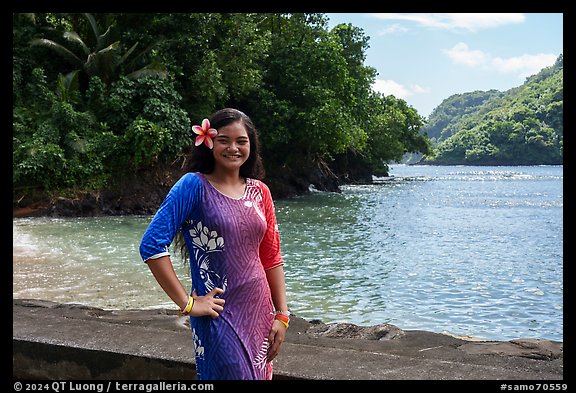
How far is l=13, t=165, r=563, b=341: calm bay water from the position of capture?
24.8 feet

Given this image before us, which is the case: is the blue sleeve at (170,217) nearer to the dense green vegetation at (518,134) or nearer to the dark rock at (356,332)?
the dark rock at (356,332)

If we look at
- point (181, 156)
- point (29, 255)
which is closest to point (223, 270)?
point (29, 255)

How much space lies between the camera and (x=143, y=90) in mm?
18469

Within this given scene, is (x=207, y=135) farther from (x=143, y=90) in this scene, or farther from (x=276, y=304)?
(x=143, y=90)

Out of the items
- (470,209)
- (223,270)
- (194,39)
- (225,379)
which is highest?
(194,39)

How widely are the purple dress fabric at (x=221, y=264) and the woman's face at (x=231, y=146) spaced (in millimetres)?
101

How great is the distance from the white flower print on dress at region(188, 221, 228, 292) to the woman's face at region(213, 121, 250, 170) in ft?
0.80

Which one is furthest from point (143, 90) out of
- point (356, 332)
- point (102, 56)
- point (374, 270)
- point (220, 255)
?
point (220, 255)

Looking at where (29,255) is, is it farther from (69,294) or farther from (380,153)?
(380,153)

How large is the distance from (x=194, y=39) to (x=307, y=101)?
5.94m

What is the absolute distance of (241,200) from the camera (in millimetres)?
Answer: 2129

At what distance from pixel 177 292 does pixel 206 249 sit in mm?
182

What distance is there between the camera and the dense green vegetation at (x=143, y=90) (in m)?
17.5

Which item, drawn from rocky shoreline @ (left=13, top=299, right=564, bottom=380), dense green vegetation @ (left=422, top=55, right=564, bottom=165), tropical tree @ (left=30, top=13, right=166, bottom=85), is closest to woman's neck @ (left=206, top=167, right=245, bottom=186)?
rocky shoreline @ (left=13, top=299, right=564, bottom=380)
